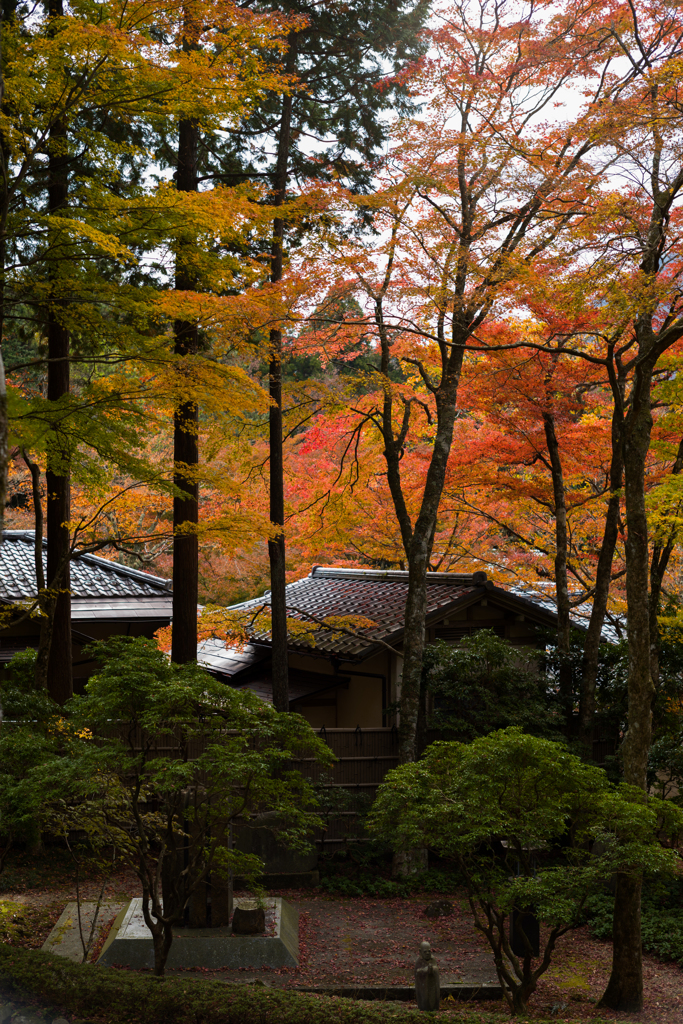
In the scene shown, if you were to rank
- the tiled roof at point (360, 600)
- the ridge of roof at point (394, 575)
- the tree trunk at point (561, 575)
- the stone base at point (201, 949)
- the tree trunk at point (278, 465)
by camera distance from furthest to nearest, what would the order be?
the ridge of roof at point (394, 575)
the tiled roof at point (360, 600)
the tree trunk at point (561, 575)
the tree trunk at point (278, 465)
the stone base at point (201, 949)

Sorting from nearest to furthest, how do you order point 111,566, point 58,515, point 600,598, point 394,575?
point 58,515 < point 600,598 < point 111,566 < point 394,575

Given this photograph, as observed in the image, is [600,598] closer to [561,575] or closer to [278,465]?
[561,575]

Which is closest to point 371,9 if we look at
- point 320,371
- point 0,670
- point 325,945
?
point 0,670

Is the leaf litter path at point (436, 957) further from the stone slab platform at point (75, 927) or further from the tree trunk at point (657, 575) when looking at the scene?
the tree trunk at point (657, 575)

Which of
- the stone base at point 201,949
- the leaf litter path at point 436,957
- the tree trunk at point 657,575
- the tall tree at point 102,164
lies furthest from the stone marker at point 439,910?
the tall tree at point 102,164

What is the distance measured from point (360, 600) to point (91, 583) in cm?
599

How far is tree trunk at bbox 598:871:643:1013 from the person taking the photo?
784 cm

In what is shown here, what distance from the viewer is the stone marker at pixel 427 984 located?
7.34 m

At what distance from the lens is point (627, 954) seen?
26.0 feet

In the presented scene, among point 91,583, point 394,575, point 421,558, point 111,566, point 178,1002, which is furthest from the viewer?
point 394,575

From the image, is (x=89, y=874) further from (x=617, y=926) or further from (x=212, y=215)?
(x=212, y=215)

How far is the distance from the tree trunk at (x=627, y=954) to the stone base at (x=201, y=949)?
3527 millimetres

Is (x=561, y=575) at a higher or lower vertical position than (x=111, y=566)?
lower

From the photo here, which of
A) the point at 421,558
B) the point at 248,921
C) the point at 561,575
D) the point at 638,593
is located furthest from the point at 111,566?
the point at 638,593
